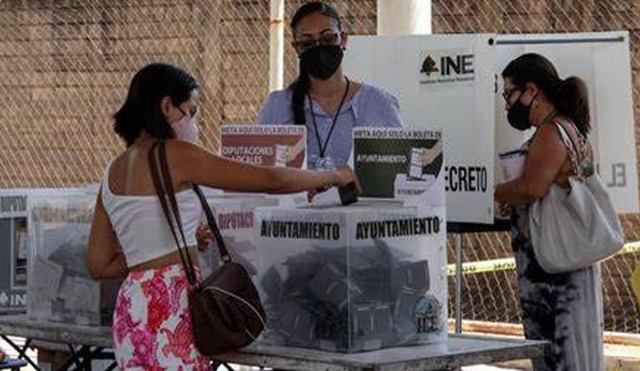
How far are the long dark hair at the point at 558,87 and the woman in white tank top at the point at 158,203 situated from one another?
1253 millimetres

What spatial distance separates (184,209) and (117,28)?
6.43 m

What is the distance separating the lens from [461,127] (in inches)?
229

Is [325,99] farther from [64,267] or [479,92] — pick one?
[64,267]

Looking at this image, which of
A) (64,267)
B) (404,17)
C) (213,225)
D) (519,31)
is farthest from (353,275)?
(519,31)

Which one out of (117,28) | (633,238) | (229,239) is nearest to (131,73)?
(117,28)

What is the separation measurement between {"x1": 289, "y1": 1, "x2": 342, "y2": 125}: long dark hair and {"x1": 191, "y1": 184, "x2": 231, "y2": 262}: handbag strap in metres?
0.88

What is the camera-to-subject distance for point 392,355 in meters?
4.15

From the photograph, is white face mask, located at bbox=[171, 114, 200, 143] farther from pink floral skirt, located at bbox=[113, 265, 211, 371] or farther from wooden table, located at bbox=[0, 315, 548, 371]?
wooden table, located at bbox=[0, 315, 548, 371]

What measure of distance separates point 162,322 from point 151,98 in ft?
2.16

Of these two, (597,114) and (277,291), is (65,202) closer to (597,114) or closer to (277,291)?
(277,291)

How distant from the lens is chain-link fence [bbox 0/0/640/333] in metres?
8.92

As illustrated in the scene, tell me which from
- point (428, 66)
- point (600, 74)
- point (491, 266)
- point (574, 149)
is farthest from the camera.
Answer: point (491, 266)

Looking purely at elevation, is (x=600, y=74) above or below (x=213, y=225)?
above

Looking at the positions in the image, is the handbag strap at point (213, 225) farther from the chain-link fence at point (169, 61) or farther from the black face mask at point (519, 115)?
the chain-link fence at point (169, 61)
